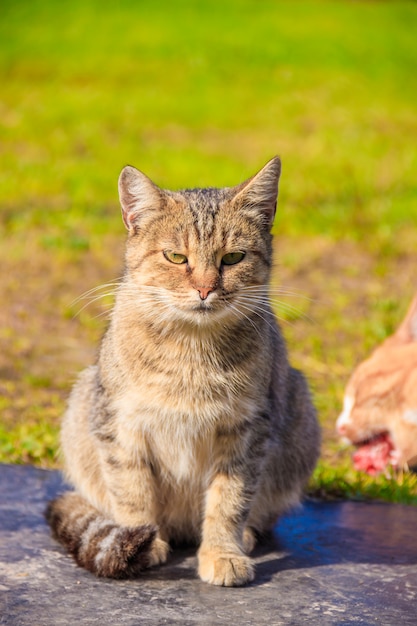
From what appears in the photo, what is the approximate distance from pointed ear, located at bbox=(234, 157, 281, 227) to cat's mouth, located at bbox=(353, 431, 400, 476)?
6.37 feet

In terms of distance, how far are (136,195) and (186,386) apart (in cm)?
79

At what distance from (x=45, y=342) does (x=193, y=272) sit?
12.7 feet

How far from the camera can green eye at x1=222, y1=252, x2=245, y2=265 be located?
3506mm

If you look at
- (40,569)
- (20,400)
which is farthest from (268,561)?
(20,400)

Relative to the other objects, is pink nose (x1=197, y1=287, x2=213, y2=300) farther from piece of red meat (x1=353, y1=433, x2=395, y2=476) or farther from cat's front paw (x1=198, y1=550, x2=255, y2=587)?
piece of red meat (x1=353, y1=433, x2=395, y2=476)

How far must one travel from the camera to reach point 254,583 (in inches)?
136

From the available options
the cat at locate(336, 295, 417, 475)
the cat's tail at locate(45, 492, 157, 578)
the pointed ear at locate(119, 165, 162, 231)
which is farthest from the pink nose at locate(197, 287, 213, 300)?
the cat at locate(336, 295, 417, 475)

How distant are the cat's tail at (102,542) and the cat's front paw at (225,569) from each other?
219mm

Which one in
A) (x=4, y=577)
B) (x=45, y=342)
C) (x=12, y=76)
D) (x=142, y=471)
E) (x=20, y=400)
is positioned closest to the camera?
(x=4, y=577)

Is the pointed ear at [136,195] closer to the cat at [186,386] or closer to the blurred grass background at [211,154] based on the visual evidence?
the cat at [186,386]

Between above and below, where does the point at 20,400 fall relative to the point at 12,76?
below

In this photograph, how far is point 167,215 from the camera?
3619mm

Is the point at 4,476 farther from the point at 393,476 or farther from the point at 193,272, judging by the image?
the point at 393,476

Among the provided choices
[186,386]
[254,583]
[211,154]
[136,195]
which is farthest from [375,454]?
[211,154]
